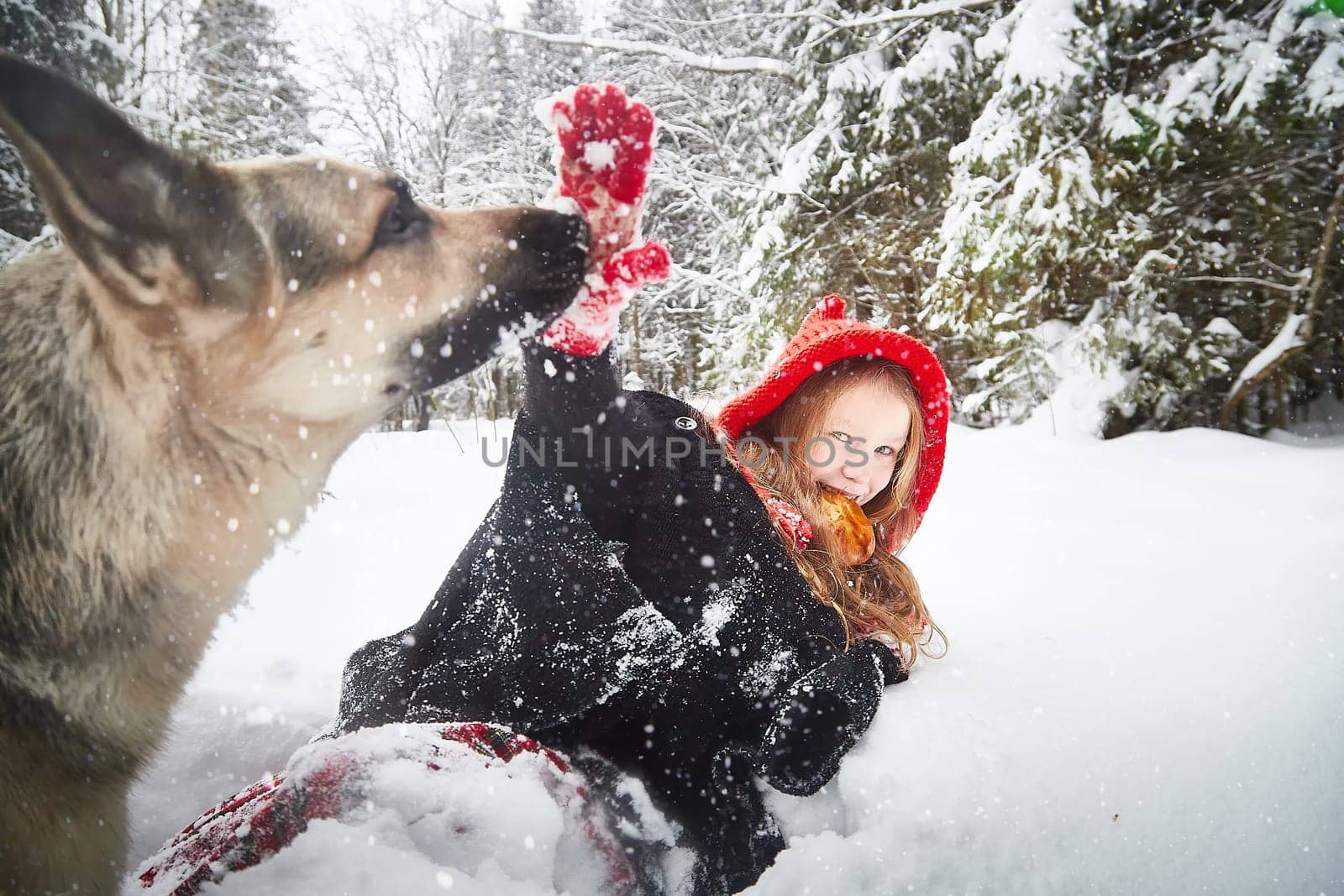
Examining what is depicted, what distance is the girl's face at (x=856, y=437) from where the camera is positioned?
1.93 meters

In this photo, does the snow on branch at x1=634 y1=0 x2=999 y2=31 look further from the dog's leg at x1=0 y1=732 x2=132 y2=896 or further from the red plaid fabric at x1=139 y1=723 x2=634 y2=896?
the dog's leg at x1=0 y1=732 x2=132 y2=896

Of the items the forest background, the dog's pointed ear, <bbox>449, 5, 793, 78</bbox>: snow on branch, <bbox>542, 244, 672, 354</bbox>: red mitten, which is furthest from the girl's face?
<bbox>449, 5, 793, 78</bbox>: snow on branch

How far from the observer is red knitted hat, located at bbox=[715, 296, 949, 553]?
1849mm

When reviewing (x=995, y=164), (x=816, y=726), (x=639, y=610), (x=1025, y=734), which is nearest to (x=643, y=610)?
(x=639, y=610)

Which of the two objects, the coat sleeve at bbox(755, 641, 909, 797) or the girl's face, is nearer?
the coat sleeve at bbox(755, 641, 909, 797)

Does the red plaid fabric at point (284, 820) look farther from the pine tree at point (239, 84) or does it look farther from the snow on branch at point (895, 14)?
the snow on branch at point (895, 14)

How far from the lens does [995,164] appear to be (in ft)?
17.2

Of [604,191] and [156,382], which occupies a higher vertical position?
[604,191]

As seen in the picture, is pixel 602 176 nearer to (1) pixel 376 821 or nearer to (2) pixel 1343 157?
(1) pixel 376 821

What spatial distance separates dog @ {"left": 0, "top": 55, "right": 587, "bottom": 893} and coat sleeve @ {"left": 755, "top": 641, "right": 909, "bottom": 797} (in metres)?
1.10

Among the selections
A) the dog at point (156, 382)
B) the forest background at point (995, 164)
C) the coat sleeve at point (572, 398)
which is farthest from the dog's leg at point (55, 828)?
the forest background at point (995, 164)

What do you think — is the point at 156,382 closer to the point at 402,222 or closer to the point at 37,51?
the point at 402,222

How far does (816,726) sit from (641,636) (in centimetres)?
46

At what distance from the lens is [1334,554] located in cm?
254
